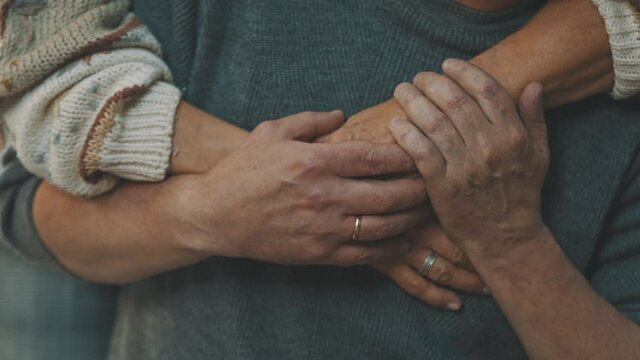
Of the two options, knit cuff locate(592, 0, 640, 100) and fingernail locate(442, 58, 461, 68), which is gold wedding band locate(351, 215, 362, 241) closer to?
fingernail locate(442, 58, 461, 68)

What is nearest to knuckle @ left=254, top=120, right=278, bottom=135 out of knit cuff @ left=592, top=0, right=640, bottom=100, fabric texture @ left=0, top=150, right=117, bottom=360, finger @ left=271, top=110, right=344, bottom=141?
finger @ left=271, top=110, right=344, bottom=141

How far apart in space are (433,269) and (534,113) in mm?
249

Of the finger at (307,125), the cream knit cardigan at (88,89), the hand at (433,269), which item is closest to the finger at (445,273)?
the hand at (433,269)

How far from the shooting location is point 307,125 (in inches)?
42.9

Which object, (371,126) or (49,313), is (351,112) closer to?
(371,126)

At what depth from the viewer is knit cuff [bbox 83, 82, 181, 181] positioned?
109 centimetres

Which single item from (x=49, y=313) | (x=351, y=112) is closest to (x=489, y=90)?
(x=351, y=112)

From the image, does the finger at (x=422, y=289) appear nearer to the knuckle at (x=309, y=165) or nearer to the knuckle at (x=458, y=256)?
the knuckle at (x=458, y=256)

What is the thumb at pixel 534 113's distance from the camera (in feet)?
3.49

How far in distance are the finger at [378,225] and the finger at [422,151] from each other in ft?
0.22

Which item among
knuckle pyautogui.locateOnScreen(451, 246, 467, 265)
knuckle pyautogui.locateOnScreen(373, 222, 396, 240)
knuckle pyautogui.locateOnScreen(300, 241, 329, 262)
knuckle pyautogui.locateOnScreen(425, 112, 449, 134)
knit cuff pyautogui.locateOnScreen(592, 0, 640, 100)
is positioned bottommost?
knuckle pyautogui.locateOnScreen(451, 246, 467, 265)

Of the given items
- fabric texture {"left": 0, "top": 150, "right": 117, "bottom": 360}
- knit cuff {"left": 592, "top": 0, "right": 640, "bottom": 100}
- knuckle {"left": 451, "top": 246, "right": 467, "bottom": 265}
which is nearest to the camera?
knit cuff {"left": 592, "top": 0, "right": 640, "bottom": 100}

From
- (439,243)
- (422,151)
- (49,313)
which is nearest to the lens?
(422,151)

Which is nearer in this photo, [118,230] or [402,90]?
[402,90]
